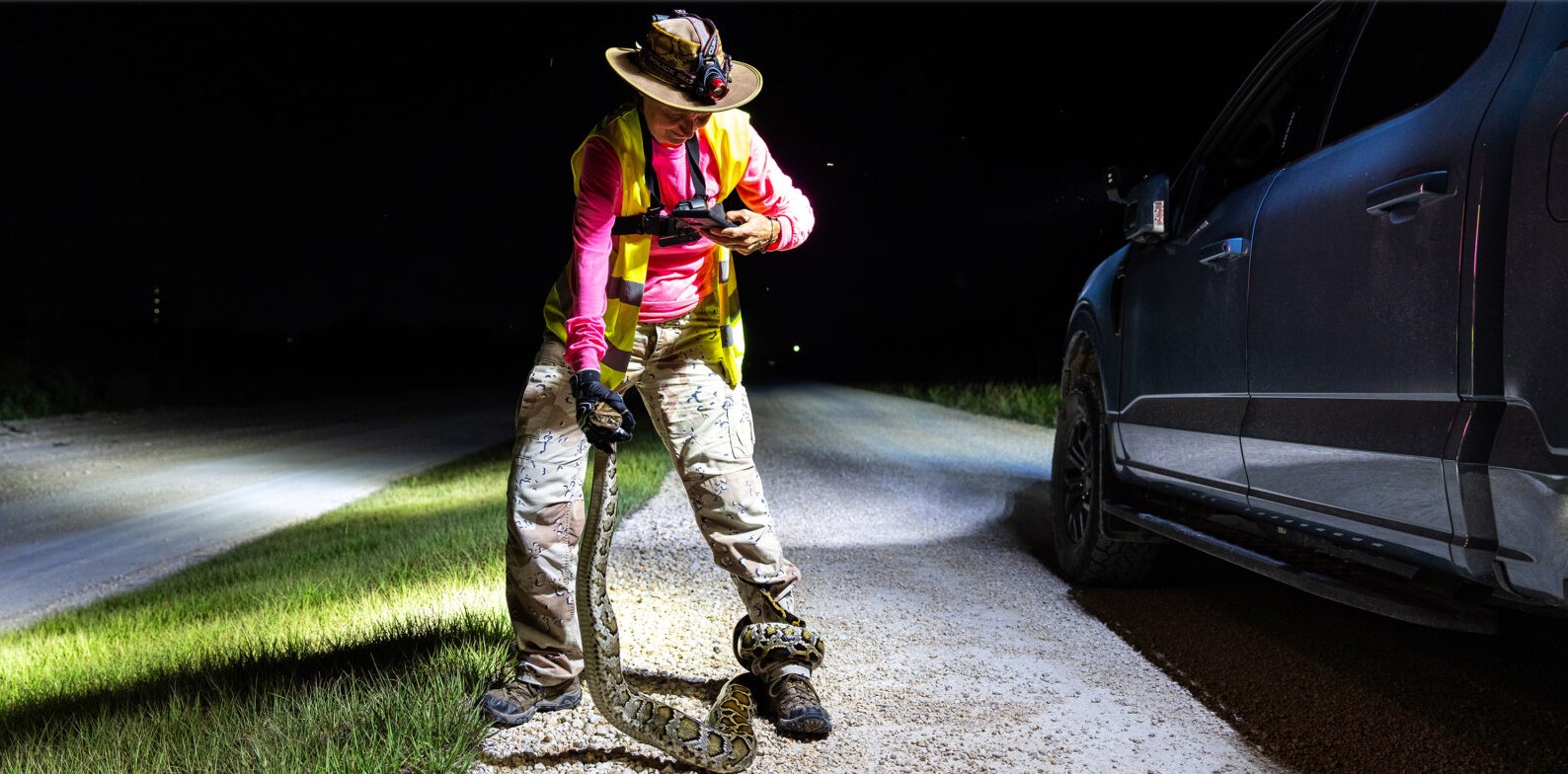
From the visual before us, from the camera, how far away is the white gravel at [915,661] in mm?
2842

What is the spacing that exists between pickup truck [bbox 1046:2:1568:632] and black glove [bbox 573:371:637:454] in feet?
6.19

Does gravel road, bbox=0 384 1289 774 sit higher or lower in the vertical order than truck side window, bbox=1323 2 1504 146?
lower

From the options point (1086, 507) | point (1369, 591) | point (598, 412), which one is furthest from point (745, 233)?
point (1086, 507)

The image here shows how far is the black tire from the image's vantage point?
15.3ft

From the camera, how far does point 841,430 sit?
15539 mm

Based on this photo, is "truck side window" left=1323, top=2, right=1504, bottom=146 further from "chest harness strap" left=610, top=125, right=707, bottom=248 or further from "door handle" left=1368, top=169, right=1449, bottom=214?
"chest harness strap" left=610, top=125, right=707, bottom=248

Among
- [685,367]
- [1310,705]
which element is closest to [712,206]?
[685,367]

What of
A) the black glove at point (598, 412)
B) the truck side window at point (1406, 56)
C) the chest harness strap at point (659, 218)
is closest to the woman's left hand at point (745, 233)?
the chest harness strap at point (659, 218)

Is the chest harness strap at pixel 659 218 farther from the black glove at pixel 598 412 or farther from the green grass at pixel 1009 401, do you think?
the green grass at pixel 1009 401

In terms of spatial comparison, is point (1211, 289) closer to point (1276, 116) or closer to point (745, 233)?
point (1276, 116)

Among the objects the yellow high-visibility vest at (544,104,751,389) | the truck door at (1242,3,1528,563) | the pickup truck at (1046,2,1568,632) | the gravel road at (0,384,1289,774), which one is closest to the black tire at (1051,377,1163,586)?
the gravel road at (0,384,1289,774)

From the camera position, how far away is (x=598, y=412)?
280cm

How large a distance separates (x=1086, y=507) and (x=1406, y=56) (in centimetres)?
250

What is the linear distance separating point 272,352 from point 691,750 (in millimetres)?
38214
